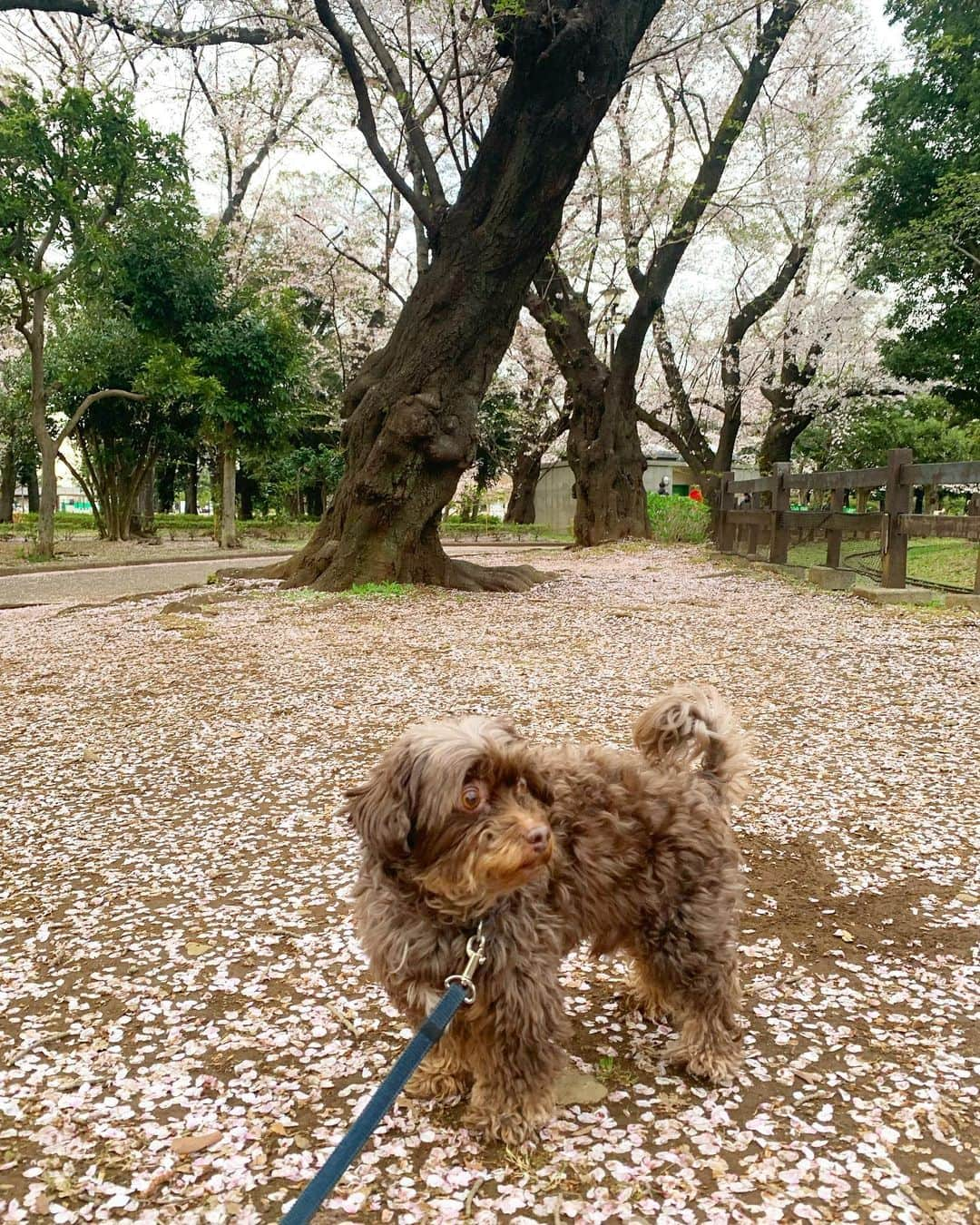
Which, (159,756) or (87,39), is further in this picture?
(87,39)

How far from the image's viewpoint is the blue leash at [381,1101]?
1492 mm

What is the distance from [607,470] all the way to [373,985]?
1925cm

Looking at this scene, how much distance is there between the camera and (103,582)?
16125 mm

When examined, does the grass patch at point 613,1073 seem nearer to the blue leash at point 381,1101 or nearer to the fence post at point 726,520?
the blue leash at point 381,1101

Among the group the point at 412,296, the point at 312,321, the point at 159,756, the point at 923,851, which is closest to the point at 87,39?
the point at 312,321

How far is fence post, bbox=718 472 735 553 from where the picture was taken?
19.1 meters

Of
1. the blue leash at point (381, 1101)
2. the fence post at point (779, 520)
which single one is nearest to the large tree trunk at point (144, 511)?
the fence post at point (779, 520)

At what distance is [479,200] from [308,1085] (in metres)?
11.5

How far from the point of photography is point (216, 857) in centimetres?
401

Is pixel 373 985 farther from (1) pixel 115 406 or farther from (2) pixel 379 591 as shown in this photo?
(1) pixel 115 406

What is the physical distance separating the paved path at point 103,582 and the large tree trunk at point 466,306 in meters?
3.63

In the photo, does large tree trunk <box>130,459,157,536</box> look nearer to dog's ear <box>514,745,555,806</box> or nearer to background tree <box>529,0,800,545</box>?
background tree <box>529,0,800,545</box>

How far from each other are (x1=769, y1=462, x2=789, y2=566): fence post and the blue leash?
45.4 ft

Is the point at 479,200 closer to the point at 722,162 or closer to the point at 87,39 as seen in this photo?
the point at 722,162
